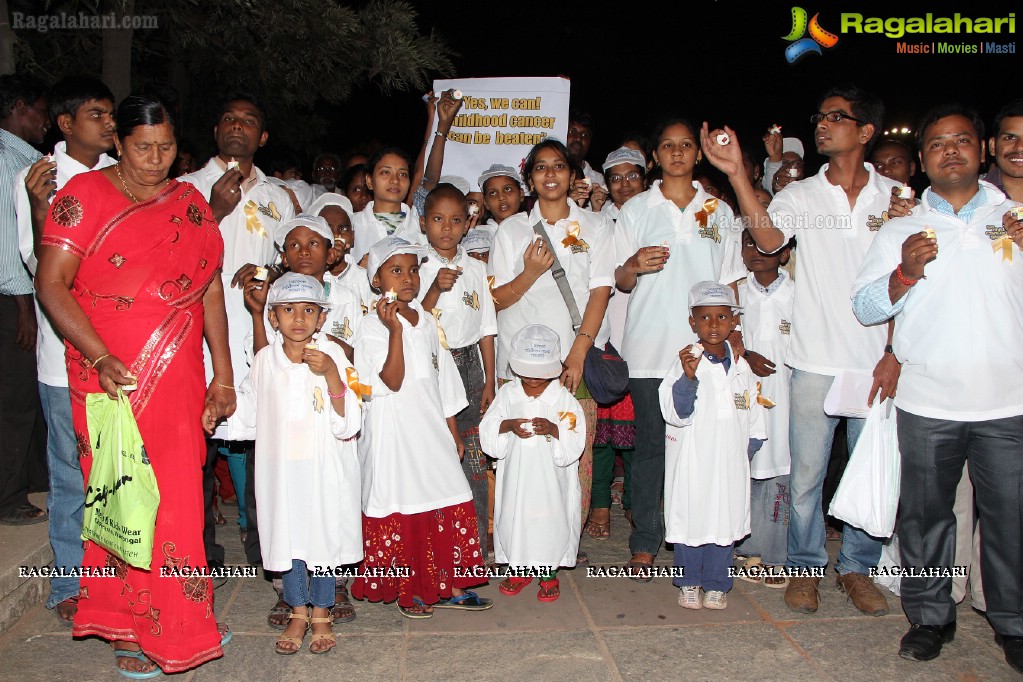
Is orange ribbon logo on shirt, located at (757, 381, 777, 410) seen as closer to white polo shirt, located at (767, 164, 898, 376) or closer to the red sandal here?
white polo shirt, located at (767, 164, 898, 376)

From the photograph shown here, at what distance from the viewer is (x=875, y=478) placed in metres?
4.12

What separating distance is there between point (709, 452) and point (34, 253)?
3448 mm

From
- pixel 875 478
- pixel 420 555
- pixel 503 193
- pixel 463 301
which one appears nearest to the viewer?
pixel 875 478

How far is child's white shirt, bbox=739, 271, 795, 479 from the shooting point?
4.89 meters

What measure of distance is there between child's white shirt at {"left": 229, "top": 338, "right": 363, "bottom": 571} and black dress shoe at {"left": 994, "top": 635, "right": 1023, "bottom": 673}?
2937 mm

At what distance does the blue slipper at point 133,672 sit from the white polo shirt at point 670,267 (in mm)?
2758

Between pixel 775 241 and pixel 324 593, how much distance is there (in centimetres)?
281

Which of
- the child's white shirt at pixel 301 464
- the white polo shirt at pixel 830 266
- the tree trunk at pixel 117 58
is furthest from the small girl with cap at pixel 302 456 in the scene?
the tree trunk at pixel 117 58

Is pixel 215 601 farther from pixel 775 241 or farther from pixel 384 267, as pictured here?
pixel 775 241

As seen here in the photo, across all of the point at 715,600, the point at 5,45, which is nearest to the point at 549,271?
the point at 715,600

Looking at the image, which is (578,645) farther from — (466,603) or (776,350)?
(776,350)

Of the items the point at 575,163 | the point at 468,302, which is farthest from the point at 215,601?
the point at 575,163

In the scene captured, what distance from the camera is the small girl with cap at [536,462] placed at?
4.52 m

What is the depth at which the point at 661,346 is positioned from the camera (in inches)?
189
